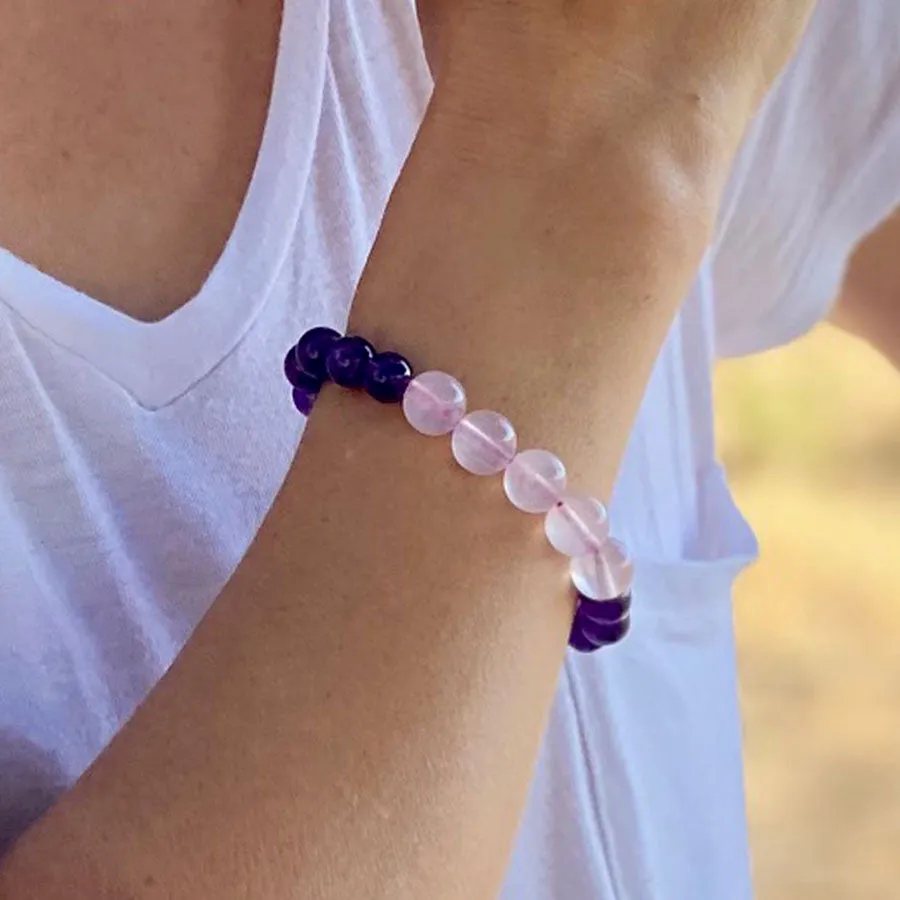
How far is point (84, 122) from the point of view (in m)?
0.43

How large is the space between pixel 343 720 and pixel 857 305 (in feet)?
1.77

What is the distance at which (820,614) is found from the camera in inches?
58.2

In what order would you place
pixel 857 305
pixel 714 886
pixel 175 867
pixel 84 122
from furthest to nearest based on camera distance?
pixel 857 305, pixel 714 886, pixel 84 122, pixel 175 867

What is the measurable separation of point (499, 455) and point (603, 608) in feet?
0.19

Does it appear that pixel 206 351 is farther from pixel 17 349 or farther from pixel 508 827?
pixel 508 827

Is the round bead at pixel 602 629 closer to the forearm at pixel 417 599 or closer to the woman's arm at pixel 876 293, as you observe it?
the forearm at pixel 417 599

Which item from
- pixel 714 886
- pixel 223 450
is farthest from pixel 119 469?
pixel 714 886

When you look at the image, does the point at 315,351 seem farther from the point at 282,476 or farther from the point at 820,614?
the point at 820,614

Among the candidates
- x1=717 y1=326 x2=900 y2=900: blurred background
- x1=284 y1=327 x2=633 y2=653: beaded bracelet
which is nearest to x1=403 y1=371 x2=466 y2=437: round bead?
x1=284 y1=327 x2=633 y2=653: beaded bracelet

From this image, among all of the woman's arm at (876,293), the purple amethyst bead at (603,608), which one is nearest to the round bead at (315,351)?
the purple amethyst bead at (603,608)

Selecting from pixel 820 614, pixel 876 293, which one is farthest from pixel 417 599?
pixel 820 614

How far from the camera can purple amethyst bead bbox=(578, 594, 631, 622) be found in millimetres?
370

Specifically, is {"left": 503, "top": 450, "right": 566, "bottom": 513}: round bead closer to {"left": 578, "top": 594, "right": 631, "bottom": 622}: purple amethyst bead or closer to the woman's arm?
{"left": 578, "top": 594, "right": 631, "bottom": 622}: purple amethyst bead

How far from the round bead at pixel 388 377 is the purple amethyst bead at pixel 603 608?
81mm
